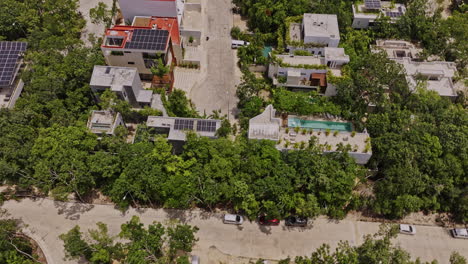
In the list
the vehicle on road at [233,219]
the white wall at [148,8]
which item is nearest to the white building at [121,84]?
the white wall at [148,8]

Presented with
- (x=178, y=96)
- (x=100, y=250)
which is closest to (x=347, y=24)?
(x=178, y=96)

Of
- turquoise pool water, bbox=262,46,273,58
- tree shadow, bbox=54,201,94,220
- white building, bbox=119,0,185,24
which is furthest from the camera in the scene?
turquoise pool water, bbox=262,46,273,58

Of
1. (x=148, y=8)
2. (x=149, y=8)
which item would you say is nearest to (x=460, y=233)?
(x=149, y=8)

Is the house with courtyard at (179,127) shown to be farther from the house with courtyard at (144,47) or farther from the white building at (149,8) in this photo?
the white building at (149,8)

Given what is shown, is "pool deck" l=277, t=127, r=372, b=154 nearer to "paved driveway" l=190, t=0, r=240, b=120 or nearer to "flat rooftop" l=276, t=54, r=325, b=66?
"paved driveway" l=190, t=0, r=240, b=120

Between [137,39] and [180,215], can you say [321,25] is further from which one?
[180,215]

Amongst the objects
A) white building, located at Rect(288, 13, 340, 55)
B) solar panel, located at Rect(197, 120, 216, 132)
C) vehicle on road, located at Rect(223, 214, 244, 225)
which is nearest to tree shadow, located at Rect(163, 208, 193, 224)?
vehicle on road, located at Rect(223, 214, 244, 225)
